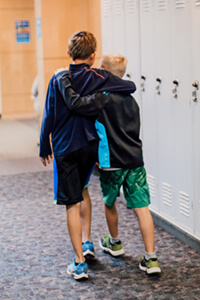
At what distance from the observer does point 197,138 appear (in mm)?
3992

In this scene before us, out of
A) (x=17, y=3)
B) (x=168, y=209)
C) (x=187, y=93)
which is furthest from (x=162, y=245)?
(x=17, y=3)

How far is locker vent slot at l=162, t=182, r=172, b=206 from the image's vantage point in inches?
180

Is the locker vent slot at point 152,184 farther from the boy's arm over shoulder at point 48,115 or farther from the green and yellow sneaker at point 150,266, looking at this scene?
the boy's arm over shoulder at point 48,115

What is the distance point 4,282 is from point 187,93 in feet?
6.06

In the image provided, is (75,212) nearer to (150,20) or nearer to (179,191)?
(179,191)

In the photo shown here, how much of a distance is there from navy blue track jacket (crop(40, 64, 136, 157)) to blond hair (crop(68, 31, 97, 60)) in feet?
0.22

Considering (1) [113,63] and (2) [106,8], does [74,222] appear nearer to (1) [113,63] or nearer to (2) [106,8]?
(1) [113,63]

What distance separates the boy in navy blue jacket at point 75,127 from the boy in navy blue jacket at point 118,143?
2.6 inches

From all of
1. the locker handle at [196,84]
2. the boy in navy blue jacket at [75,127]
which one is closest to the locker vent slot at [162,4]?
the locker handle at [196,84]

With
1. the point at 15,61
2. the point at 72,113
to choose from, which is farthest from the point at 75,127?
the point at 15,61

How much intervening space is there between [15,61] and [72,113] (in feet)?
36.7

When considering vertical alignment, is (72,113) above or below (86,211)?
above

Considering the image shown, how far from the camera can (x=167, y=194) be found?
4609 millimetres

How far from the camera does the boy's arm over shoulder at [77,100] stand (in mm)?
3389
